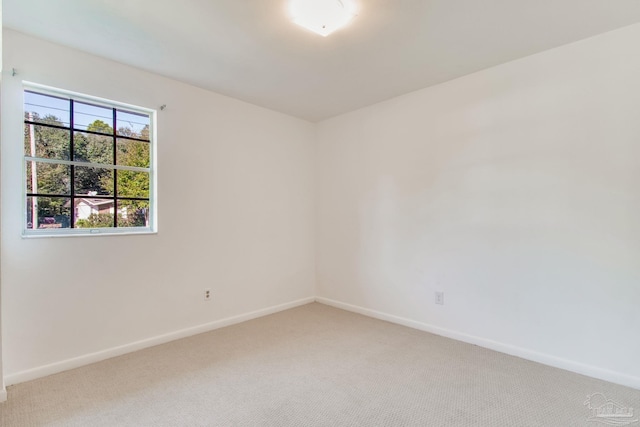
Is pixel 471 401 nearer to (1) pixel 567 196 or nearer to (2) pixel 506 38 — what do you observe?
(1) pixel 567 196

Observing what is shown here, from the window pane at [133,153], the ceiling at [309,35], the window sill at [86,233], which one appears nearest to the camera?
the ceiling at [309,35]

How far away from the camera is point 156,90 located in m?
2.85

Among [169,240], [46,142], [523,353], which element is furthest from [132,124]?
[523,353]

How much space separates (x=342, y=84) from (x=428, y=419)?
2787 millimetres

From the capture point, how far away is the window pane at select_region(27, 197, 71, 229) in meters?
2.30

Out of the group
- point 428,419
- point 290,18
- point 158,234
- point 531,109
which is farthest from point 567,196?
point 158,234

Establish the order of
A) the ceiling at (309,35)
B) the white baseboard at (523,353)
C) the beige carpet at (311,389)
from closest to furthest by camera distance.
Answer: the beige carpet at (311,389) < the ceiling at (309,35) < the white baseboard at (523,353)

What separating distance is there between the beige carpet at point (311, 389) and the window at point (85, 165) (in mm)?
1154

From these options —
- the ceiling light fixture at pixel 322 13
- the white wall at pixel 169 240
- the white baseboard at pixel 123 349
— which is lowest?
the white baseboard at pixel 123 349

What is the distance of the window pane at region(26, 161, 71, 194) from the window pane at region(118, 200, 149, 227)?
15.8 inches

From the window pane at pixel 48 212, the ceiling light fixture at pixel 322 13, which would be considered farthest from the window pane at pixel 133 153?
the ceiling light fixture at pixel 322 13

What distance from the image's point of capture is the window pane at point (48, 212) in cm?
230

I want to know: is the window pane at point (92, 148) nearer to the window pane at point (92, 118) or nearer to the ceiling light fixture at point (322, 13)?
the window pane at point (92, 118)

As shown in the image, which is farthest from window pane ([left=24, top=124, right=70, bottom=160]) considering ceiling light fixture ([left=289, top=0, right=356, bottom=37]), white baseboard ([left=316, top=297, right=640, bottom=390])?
white baseboard ([left=316, top=297, right=640, bottom=390])
